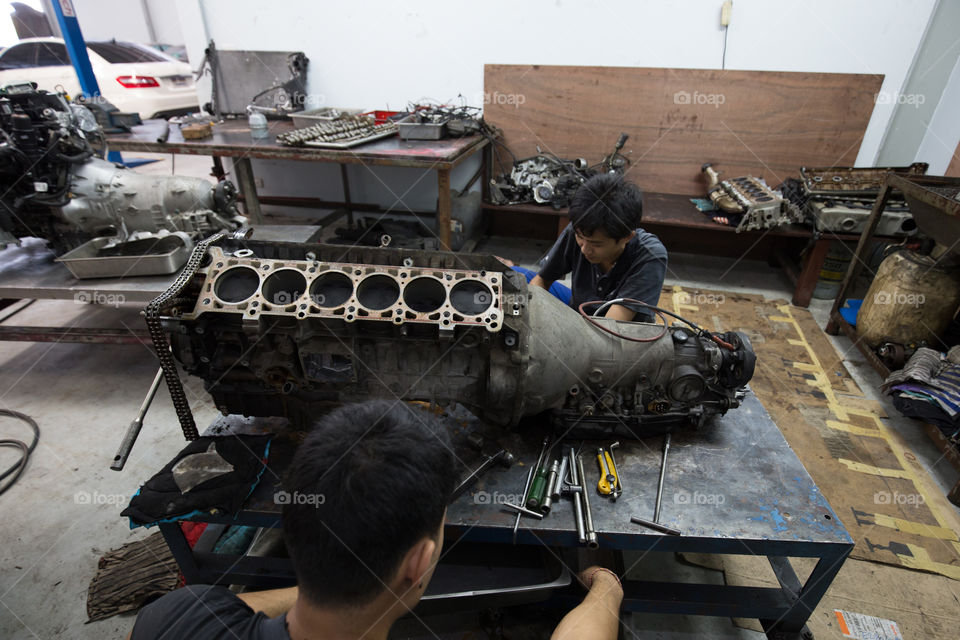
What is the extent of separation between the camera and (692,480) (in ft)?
5.13

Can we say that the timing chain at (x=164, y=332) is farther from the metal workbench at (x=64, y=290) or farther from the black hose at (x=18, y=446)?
the black hose at (x=18, y=446)

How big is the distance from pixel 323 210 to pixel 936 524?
218 inches

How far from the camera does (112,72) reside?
671 centimetres

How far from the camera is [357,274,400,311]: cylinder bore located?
1.43 meters

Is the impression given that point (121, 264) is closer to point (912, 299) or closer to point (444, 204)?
point (444, 204)

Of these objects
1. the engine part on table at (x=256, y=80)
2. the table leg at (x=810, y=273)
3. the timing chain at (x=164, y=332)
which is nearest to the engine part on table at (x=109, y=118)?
the engine part on table at (x=256, y=80)

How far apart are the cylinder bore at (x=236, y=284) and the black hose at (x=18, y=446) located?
2022mm

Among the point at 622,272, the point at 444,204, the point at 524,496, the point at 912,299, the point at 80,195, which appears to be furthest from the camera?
the point at 444,204

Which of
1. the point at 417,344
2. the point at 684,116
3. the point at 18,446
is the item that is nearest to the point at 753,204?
the point at 684,116

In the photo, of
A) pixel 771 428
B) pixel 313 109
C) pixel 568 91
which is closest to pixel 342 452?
pixel 771 428

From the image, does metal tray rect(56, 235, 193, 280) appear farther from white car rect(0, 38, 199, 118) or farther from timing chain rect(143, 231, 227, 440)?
white car rect(0, 38, 199, 118)

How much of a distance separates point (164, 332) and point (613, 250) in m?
1.71

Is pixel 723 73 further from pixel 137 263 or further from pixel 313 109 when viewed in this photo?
pixel 137 263

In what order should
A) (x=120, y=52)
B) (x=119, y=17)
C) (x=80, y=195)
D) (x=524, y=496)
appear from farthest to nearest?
1. (x=119, y=17)
2. (x=120, y=52)
3. (x=80, y=195)
4. (x=524, y=496)
